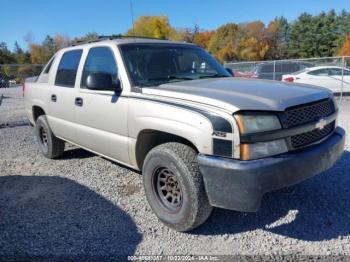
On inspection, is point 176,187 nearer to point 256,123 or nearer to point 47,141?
point 256,123

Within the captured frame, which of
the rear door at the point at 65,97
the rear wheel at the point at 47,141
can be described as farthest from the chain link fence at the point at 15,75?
the rear door at the point at 65,97

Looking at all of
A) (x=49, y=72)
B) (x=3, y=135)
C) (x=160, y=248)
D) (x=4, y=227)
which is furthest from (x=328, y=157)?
(x=3, y=135)

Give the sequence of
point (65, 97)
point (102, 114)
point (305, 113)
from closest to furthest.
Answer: point (305, 113) → point (102, 114) → point (65, 97)

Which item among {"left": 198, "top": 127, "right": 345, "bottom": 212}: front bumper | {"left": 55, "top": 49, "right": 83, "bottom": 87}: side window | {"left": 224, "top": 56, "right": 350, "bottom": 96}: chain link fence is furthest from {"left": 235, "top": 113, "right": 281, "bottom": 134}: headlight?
{"left": 224, "top": 56, "right": 350, "bottom": 96}: chain link fence

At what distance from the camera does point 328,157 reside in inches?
134

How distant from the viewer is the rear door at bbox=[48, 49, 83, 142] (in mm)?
5023

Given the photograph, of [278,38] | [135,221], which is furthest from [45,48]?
[135,221]

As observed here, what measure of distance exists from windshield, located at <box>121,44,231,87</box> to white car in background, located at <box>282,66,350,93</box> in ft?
38.6

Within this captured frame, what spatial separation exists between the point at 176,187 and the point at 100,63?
1.98 metres

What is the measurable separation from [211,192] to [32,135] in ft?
22.3

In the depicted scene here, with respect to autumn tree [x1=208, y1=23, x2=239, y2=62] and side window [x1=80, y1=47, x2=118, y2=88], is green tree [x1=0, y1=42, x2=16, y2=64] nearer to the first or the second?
autumn tree [x1=208, y1=23, x2=239, y2=62]

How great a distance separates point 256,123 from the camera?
2961 millimetres

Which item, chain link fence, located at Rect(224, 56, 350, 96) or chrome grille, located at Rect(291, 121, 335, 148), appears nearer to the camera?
chrome grille, located at Rect(291, 121, 335, 148)

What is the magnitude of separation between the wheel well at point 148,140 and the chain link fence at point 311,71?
11.2m
